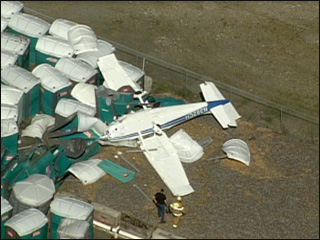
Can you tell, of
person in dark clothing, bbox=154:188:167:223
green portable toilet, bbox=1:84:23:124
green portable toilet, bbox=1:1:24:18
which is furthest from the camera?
green portable toilet, bbox=1:1:24:18

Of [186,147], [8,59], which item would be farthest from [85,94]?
[186,147]

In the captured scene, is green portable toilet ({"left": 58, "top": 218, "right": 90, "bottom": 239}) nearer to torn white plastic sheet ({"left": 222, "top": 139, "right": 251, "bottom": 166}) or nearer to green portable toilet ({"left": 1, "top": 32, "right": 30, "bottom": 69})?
torn white plastic sheet ({"left": 222, "top": 139, "right": 251, "bottom": 166})

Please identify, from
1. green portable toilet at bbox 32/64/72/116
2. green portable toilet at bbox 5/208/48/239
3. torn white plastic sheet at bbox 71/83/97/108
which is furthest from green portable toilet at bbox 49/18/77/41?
green portable toilet at bbox 5/208/48/239

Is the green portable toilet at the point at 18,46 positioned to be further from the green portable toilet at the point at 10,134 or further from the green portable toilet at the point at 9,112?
the green portable toilet at the point at 10,134

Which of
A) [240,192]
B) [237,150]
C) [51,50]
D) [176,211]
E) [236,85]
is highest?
[51,50]

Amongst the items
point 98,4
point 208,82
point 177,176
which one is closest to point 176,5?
point 98,4

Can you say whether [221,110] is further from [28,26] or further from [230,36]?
[230,36]

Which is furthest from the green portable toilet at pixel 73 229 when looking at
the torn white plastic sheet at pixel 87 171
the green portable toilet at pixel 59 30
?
the green portable toilet at pixel 59 30
